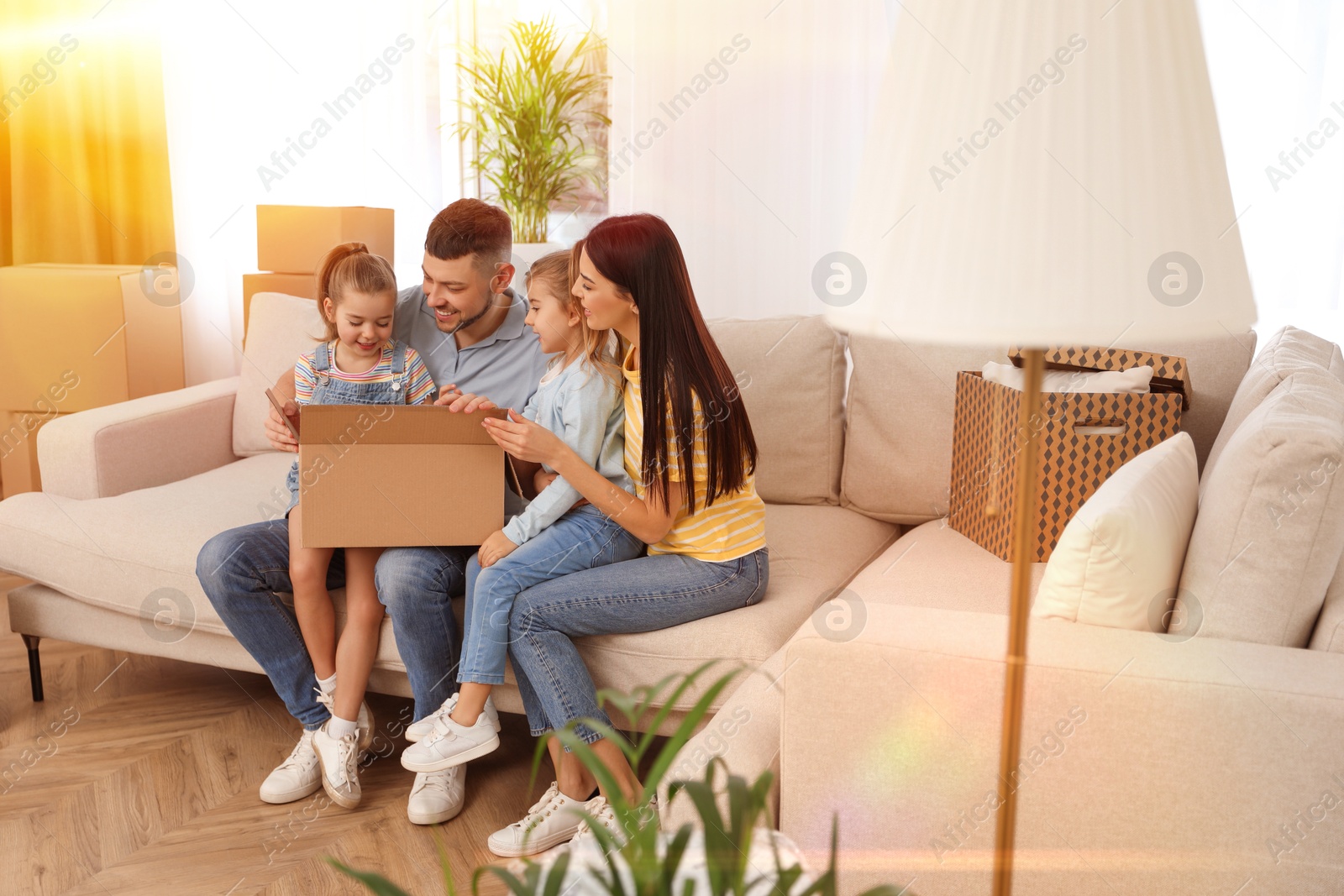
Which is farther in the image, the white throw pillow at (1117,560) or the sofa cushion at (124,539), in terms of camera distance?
the sofa cushion at (124,539)

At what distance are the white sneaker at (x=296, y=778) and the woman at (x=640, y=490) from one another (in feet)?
1.34

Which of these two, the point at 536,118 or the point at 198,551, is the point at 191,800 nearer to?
the point at 198,551

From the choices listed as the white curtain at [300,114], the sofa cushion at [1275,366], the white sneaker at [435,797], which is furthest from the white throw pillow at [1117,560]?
the white curtain at [300,114]

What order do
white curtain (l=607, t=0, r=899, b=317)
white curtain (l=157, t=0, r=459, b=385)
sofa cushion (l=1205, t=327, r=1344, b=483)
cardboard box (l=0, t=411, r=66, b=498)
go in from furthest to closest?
white curtain (l=157, t=0, r=459, b=385), white curtain (l=607, t=0, r=899, b=317), cardboard box (l=0, t=411, r=66, b=498), sofa cushion (l=1205, t=327, r=1344, b=483)

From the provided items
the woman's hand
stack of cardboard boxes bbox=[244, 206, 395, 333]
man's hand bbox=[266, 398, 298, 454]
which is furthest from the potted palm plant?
the woman's hand

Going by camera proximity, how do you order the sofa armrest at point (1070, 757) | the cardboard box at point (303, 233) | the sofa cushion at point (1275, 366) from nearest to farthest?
the sofa armrest at point (1070, 757) → the sofa cushion at point (1275, 366) → the cardboard box at point (303, 233)

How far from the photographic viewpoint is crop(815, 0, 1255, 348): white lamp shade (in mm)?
574

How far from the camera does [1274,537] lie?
3.80 ft

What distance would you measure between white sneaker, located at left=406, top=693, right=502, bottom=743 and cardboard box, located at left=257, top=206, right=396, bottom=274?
1665mm

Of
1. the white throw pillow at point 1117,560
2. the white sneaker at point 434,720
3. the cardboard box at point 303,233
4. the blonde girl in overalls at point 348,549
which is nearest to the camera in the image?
the white throw pillow at point 1117,560

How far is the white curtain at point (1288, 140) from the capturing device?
9.21ft

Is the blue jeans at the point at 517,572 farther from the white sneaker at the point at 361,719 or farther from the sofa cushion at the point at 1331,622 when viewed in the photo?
the sofa cushion at the point at 1331,622

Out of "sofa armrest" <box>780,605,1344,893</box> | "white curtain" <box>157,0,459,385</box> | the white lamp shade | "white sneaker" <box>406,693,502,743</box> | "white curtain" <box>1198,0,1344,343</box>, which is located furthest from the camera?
"white curtain" <box>157,0,459,385</box>

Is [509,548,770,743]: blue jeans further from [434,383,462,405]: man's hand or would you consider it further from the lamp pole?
the lamp pole
